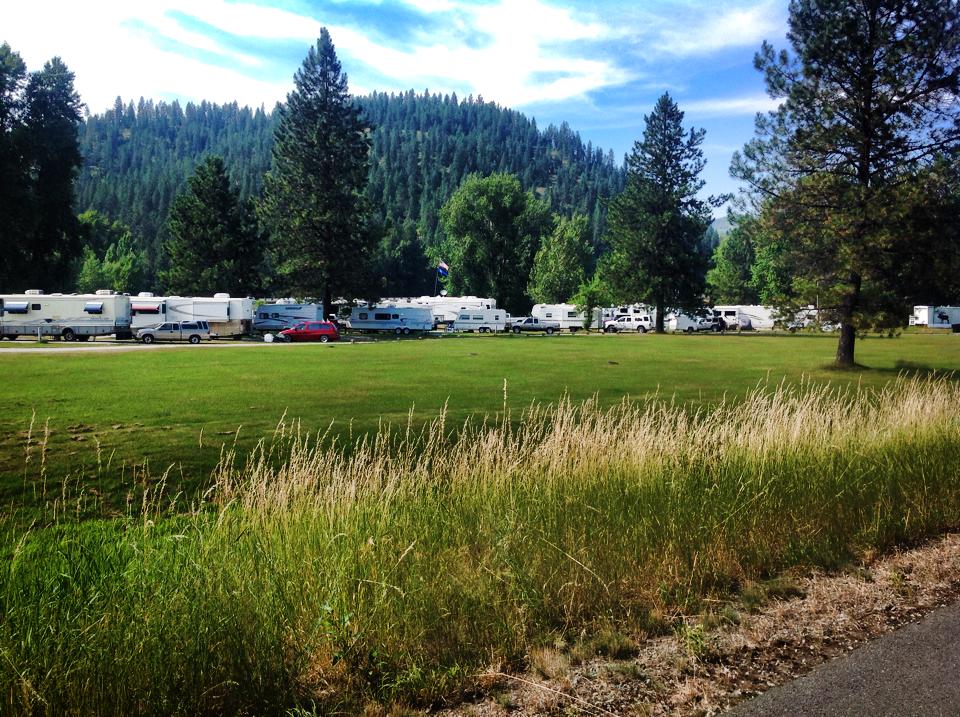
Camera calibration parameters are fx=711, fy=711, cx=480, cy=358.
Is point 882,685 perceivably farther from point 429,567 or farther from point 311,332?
point 311,332

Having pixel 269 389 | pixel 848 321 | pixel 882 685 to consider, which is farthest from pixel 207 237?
pixel 882 685

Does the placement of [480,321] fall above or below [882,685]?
above

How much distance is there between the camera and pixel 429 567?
17.2 feet

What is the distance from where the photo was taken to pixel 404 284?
127625 millimetres

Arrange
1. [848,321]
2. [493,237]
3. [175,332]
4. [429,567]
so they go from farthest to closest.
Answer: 1. [493,237]
2. [175,332]
3. [848,321]
4. [429,567]

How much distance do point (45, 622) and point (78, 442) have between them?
25.9ft

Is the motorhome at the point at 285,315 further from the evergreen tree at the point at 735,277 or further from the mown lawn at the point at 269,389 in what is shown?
the evergreen tree at the point at 735,277

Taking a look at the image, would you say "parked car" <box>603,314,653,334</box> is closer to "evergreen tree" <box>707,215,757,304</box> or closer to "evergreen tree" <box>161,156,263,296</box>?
"evergreen tree" <box>161,156,263,296</box>

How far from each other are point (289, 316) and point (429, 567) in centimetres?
5079

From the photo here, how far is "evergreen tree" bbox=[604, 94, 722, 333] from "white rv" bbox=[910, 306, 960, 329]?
2458 cm

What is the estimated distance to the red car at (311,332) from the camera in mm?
47656

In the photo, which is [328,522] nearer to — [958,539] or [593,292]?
[958,539]

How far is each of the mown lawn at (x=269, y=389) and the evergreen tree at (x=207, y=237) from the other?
2973 centimetres

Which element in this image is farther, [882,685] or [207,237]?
[207,237]
